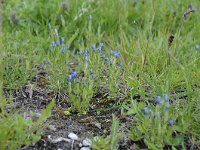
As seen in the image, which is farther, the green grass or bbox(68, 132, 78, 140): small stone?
the green grass

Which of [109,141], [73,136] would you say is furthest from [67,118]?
[109,141]

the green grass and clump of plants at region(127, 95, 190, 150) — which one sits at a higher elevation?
the green grass

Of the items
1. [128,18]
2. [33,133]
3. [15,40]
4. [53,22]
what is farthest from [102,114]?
[128,18]

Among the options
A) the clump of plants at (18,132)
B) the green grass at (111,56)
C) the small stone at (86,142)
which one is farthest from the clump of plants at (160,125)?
the clump of plants at (18,132)

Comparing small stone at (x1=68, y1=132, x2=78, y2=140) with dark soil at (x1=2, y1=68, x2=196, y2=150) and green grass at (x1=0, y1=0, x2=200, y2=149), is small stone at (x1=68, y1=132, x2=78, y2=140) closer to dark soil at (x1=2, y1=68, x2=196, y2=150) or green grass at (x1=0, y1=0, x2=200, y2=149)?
dark soil at (x1=2, y1=68, x2=196, y2=150)

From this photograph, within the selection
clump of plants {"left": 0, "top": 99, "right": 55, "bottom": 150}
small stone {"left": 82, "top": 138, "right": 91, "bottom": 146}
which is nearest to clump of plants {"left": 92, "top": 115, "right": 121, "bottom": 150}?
small stone {"left": 82, "top": 138, "right": 91, "bottom": 146}

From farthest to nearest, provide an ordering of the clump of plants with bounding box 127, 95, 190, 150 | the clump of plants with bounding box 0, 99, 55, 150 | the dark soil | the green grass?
the green grass, the dark soil, the clump of plants with bounding box 127, 95, 190, 150, the clump of plants with bounding box 0, 99, 55, 150

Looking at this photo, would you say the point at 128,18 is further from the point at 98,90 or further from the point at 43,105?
the point at 43,105

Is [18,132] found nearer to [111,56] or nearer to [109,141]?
[109,141]

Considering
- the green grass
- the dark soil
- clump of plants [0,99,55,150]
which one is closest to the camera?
clump of plants [0,99,55,150]
